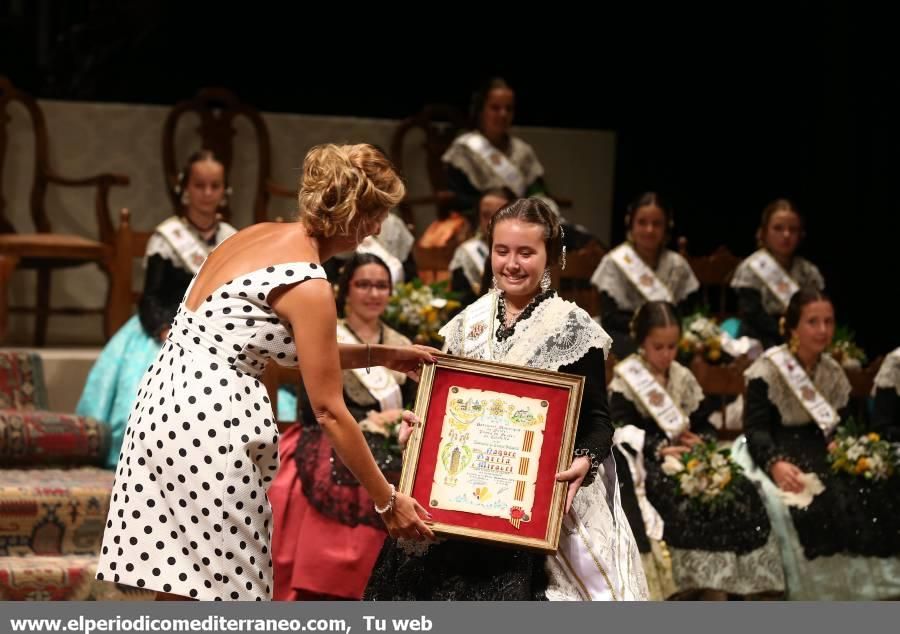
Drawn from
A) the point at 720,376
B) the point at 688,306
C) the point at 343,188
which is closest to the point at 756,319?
the point at 688,306

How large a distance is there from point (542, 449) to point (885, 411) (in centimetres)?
287

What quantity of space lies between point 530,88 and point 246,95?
156 cm

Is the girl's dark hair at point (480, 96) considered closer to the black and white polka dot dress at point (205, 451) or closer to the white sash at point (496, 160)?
the white sash at point (496, 160)

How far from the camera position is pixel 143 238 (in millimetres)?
6711

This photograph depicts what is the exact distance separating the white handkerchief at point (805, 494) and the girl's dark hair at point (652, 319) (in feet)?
2.32

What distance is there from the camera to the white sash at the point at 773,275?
6746 mm

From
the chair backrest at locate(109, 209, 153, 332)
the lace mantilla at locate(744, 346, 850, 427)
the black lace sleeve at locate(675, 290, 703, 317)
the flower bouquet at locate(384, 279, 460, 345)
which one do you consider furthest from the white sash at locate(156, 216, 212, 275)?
the lace mantilla at locate(744, 346, 850, 427)

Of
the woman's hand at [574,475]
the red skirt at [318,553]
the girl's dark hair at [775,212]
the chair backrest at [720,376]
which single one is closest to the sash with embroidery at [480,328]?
the woman's hand at [574,475]

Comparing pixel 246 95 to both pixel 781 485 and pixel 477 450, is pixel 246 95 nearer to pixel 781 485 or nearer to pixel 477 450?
pixel 781 485

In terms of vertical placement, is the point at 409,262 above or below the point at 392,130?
below

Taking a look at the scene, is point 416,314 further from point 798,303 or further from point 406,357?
point 406,357

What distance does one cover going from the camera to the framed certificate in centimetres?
333

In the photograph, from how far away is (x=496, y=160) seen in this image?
286 inches
